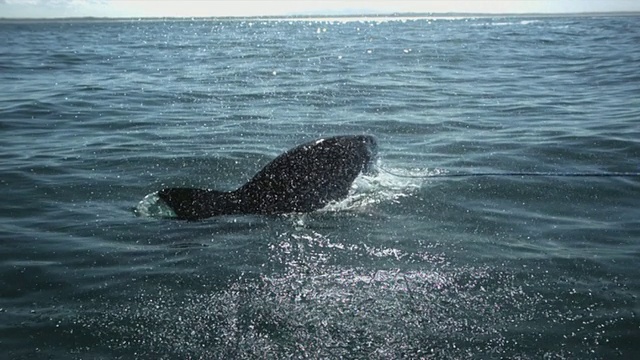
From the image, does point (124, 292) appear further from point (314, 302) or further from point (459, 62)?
point (459, 62)

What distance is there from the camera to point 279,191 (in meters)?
7.84

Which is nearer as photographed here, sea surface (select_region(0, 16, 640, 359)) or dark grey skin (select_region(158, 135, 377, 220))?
sea surface (select_region(0, 16, 640, 359))

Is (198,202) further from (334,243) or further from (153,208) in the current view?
(334,243)

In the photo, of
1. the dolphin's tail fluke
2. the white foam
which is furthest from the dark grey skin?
the white foam

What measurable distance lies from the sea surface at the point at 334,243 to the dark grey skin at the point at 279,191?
183 millimetres

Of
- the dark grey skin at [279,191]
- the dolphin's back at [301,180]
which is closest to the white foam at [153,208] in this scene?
the dark grey skin at [279,191]

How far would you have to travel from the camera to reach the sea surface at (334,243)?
5.16 m

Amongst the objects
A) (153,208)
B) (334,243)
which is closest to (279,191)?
(334,243)

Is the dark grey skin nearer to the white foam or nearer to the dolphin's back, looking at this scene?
the dolphin's back

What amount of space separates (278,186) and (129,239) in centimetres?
181

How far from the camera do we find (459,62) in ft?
96.9

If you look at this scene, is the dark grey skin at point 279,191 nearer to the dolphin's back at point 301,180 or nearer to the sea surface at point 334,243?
the dolphin's back at point 301,180

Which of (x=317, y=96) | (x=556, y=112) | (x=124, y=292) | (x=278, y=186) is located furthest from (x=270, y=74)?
(x=124, y=292)

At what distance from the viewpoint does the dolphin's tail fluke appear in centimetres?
789
